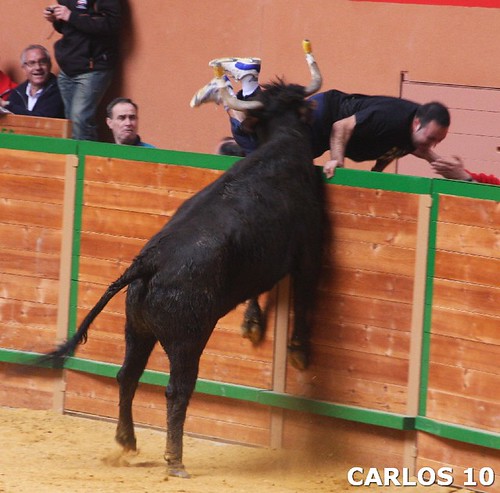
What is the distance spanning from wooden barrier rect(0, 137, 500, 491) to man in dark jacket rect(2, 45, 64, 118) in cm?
150

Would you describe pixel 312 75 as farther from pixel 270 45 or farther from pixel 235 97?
pixel 270 45

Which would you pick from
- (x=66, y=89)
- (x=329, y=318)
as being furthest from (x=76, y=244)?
(x=66, y=89)

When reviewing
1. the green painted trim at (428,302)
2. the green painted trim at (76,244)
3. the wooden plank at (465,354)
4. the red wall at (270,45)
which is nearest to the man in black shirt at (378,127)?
the green painted trim at (428,302)

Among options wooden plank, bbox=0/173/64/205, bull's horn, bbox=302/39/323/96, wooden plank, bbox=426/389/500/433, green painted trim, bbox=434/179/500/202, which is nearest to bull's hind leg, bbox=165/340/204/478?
wooden plank, bbox=426/389/500/433

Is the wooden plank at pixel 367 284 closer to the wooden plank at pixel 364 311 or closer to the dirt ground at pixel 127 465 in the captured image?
the wooden plank at pixel 364 311

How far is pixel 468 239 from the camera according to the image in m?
6.22

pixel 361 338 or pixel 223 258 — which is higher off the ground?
pixel 223 258

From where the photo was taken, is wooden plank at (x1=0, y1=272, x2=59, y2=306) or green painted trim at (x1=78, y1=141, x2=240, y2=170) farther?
wooden plank at (x1=0, y1=272, x2=59, y2=306)

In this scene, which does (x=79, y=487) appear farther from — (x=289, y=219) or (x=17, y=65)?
(x=17, y=65)

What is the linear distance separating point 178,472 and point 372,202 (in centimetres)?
167

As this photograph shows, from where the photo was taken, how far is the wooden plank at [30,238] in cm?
758

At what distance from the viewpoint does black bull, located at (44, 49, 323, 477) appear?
6.15 m

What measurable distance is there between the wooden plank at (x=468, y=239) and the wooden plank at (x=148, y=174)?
1347mm

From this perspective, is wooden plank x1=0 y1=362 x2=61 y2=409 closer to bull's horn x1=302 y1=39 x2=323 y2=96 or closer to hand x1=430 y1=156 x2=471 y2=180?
Result: bull's horn x1=302 y1=39 x2=323 y2=96
